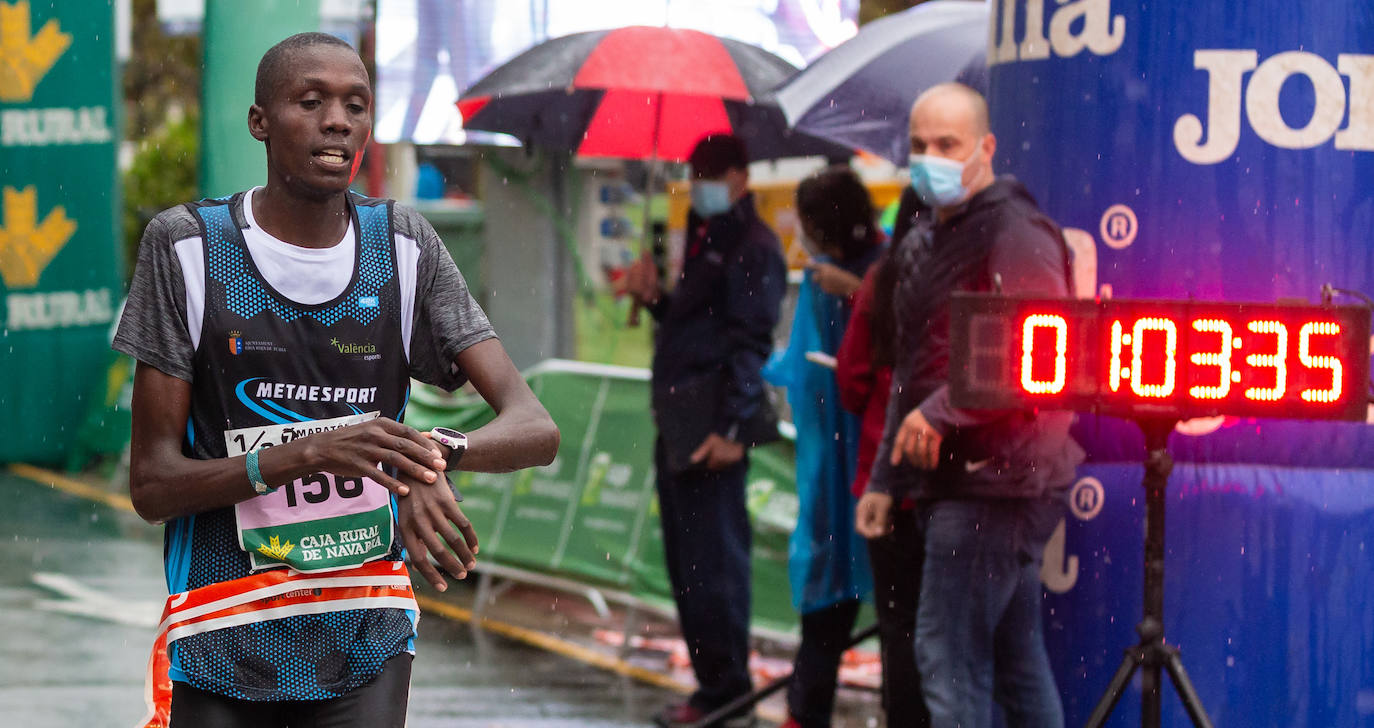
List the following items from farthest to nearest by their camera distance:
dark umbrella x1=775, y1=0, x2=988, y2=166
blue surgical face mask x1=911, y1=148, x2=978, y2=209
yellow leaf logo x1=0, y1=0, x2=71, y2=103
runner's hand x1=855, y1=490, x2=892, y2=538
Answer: yellow leaf logo x1=0, y1=0, x2=71, y2=103, dark umbrella x1=775, y1=0, x2=988, y2=166, runner's hand x1=855, y1=490, x2=892, y2=538, blue surgical face mask x1=911, y1=148, x2=978, y2=209

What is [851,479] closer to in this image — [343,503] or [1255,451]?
[1255,451]

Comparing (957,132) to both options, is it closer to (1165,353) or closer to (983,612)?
(1165,353)

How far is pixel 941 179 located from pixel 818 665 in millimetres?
2091

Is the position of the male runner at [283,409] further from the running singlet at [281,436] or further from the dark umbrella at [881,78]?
the dark umbrella at [881,78]

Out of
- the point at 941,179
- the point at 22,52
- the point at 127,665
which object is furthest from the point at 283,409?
the point at 22,52

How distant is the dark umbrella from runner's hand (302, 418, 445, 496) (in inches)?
160

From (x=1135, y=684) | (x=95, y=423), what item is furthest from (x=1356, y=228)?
(x=95, y=423)

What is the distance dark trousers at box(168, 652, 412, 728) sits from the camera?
307 centimetres

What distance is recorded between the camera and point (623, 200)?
17219 mm

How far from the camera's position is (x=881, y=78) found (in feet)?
22.8

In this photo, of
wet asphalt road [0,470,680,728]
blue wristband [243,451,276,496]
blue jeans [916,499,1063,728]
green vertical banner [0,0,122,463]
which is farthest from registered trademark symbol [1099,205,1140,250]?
green vertical banner [0,0,122,463]

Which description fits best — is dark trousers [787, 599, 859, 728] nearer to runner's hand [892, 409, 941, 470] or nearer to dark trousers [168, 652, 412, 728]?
runner's hand [892, 409, 941, 470]

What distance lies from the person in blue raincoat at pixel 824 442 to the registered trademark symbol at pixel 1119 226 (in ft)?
3.78

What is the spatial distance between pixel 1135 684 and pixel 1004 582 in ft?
2.13
